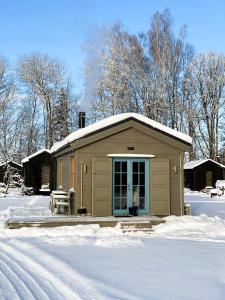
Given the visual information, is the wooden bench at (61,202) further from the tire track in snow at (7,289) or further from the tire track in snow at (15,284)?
the tire track in snow at (7,289)

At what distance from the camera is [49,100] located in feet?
136

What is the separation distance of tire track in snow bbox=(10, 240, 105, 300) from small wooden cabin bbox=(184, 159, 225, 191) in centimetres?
2735

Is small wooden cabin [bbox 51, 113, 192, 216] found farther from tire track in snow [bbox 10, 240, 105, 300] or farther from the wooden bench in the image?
tire track in snow [bbox 10, 240, 105, 300]

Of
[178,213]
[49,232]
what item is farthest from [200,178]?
[49,232]

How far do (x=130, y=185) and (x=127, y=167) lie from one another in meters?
0.56

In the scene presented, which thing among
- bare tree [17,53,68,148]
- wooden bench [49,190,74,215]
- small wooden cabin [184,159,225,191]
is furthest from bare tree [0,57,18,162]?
wooden bench [49,190,74,215]

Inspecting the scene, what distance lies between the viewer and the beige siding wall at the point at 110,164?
13.2 metres

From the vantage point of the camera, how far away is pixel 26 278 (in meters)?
6.38

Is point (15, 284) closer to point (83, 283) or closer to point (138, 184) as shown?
point (83, 283)

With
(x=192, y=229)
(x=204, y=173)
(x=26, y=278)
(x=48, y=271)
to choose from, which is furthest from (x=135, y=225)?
(x=204, y=173)

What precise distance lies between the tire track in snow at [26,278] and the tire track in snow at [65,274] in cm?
28

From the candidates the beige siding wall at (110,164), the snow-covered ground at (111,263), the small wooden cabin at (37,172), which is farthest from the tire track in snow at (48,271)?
the small wooden cabin at (37,172)

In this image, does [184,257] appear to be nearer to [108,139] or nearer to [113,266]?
[113,266]

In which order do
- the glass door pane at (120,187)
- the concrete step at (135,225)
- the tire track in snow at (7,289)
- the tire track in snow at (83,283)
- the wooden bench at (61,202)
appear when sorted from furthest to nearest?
the wooden bench at (61,202), the glass door pane at (120,187), the concrete step at (135,225), the tire track in snow at (83,283), the tire track in snow at (7,289)
